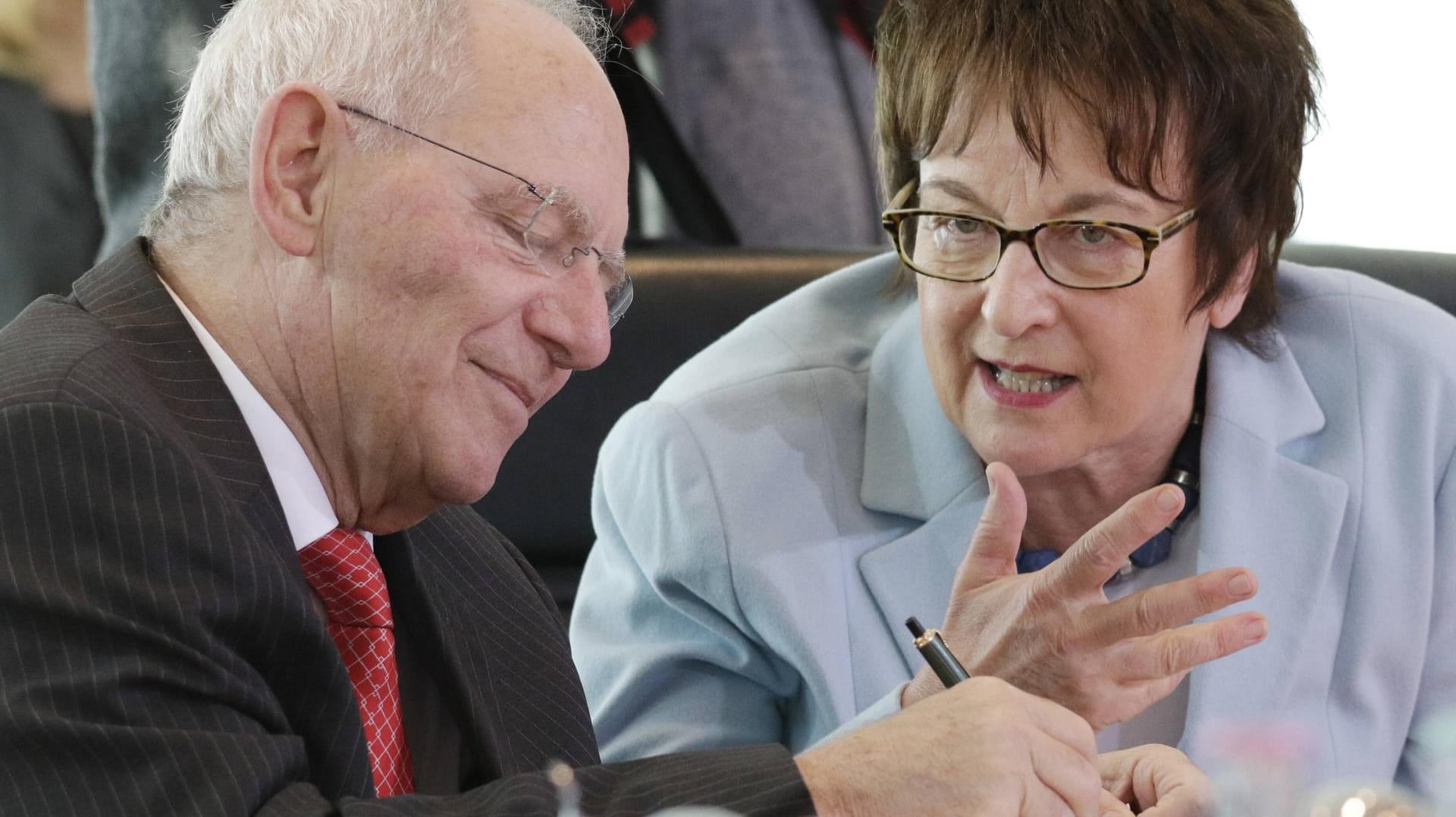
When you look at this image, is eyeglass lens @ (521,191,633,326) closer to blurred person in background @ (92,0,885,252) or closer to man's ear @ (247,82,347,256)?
man's ear @ (247,82,347,256)

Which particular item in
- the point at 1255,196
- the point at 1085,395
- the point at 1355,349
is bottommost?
the point at 1355,349

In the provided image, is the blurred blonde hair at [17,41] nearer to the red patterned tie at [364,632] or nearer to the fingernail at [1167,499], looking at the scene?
the red patterned tie at [364,632]

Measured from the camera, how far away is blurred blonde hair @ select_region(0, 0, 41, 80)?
2.83m

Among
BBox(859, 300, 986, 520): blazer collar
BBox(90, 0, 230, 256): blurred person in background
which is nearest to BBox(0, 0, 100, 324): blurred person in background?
BBox(90, 0, 230, 256): blurred person in background

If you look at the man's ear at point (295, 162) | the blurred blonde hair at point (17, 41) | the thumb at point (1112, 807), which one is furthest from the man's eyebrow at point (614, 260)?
the blurred blonde hair at point (17, 41)

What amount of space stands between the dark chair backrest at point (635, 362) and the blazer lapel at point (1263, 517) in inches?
21.2

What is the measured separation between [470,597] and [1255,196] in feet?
3.11

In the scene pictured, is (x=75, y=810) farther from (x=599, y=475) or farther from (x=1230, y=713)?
(x=1230, y=713)

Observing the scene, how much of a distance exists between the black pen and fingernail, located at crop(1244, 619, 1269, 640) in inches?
9.0

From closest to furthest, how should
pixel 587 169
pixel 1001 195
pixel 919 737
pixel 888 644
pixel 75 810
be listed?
pixel 75 810 < pixel 919 737 < pixel 587 169 < pixel 1001 195 < pixel 888 644

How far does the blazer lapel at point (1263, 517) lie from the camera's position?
6.03ft

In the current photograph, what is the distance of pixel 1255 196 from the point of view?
6.12 feet

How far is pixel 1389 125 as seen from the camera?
3.97 metres

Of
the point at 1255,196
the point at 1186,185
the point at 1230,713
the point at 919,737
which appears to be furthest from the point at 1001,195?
the point at 919,737
